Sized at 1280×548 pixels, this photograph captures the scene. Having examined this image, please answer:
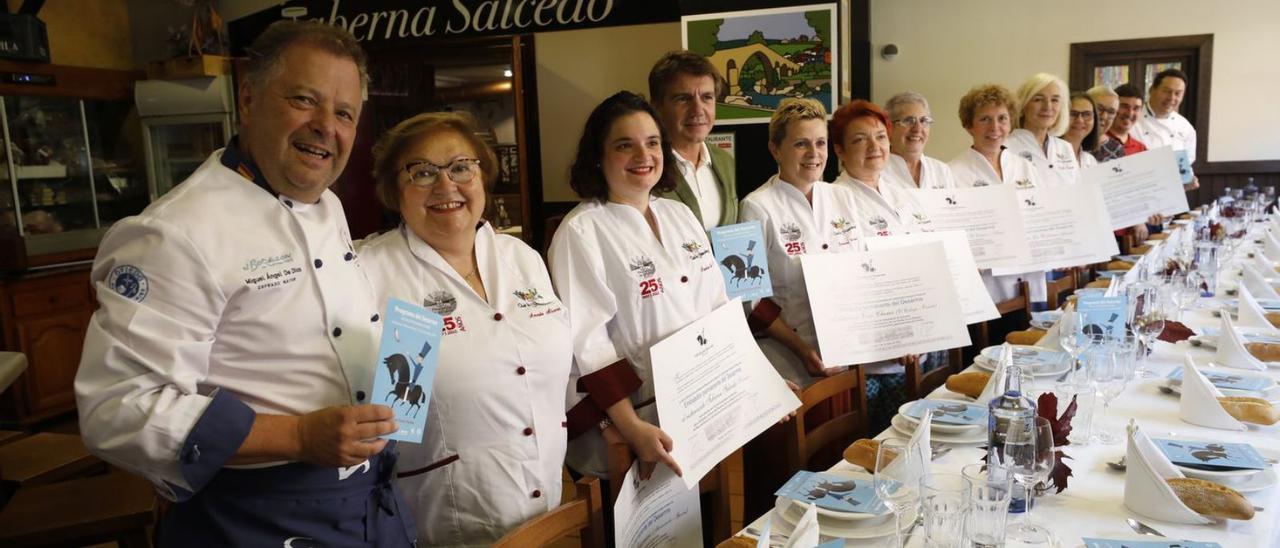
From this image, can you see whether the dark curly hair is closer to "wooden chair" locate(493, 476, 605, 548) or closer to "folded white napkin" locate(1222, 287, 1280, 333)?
"wooden chair" locate(493, 476, 605, 548)

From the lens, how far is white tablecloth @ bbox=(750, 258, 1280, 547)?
1508 mm

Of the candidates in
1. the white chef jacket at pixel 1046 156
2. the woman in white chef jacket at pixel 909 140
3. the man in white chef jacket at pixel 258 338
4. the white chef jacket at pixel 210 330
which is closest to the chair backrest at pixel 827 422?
the man in white chef jacket at pixel 258 338

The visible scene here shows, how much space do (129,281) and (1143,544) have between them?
1.72 metres

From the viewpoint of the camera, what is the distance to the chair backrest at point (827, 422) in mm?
2217

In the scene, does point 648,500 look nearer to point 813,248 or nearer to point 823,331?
point 823,331

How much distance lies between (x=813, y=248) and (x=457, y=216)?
1.44 m

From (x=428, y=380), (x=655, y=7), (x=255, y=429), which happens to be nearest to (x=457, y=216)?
(x=428, y=380)

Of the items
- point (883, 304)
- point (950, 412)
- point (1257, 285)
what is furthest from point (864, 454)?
point (1257, 285)

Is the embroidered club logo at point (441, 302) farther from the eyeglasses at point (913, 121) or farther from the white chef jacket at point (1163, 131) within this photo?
the white chef jacket at point (1163, 131)

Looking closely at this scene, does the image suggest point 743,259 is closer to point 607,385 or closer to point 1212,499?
point 607,385

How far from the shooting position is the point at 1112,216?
4.86 meters

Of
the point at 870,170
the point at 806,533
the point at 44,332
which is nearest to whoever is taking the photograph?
the point at 806,533

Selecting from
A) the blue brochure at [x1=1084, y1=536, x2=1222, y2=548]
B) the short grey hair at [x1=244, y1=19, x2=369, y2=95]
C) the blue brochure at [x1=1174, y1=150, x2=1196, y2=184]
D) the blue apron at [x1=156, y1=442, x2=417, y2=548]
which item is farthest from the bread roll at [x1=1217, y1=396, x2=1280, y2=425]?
the blue brochure at [x1=1174, y1=150, x2=1196, y2=184]

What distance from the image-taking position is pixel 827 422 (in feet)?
7.97
